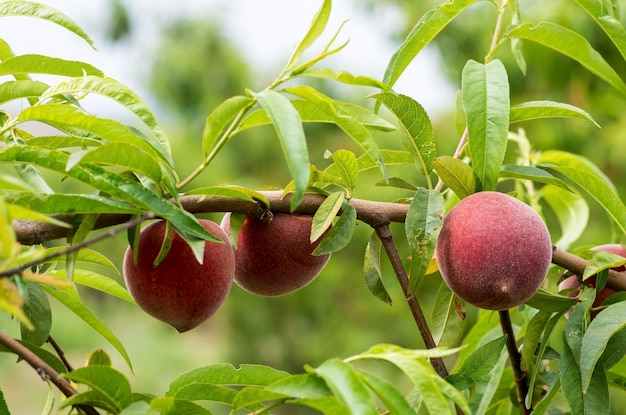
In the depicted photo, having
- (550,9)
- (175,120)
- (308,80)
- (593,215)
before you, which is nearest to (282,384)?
(550,9)

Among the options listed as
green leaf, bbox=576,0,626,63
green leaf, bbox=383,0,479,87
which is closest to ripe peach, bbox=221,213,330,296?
green leaf, bbox=383,0,479,87

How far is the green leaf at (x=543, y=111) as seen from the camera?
21.4 inches

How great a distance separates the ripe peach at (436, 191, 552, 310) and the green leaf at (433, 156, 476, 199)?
0.10ft

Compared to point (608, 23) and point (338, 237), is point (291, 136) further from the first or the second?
point (608, 23)

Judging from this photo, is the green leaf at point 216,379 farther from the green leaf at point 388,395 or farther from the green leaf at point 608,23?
the green leaf at point 608,23

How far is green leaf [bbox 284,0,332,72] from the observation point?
18.2 inches

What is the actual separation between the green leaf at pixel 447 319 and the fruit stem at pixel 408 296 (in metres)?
0.07

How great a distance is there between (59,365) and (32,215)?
222 millimetres

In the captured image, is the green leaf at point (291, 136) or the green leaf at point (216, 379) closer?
the green leaf at point (291, 136)

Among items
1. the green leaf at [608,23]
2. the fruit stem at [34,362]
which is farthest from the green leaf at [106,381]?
the green leaf at [608,23]

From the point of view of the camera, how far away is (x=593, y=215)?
3.04 meters

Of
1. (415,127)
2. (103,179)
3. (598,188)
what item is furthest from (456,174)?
(103,179)

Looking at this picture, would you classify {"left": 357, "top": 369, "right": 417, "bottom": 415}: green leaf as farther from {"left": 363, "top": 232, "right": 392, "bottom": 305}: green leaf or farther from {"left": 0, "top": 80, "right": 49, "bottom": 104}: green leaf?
{"left": 0, "top": 80, "right": 49, "bottom": 104}: green leaf

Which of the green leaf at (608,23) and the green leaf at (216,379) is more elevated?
the green leaf at (608,23)
